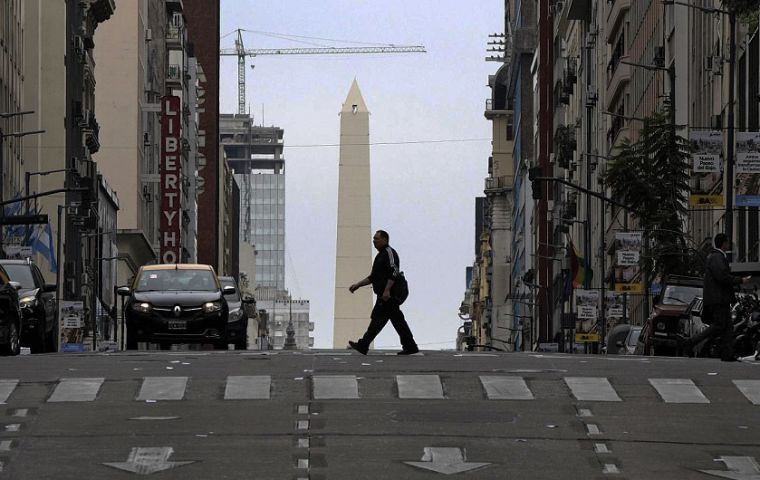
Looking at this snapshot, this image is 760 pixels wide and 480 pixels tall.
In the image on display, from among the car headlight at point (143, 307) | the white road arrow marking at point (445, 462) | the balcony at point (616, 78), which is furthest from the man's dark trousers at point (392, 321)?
the balcony at point (616, 78)

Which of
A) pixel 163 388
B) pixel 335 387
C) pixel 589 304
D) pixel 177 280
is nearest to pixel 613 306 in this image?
pixel 589 304

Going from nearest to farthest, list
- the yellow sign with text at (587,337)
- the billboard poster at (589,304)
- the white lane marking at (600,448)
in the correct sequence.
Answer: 1. the white lane marking at (600,448)
2. the billboard poster at (589,304)
3. the yellow sign with text at (587,337)

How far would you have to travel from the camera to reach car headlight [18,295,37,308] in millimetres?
38406

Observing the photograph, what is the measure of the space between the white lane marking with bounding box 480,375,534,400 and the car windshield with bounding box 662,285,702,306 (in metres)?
16.5

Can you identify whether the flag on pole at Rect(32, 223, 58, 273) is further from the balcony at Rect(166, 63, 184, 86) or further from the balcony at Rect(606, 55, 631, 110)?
the balcony at Rect(166, 63, 184, 86)

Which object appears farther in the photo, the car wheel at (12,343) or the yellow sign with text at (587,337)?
the yellow sign with text at (587,337)

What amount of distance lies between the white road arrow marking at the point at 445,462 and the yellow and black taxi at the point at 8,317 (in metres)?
15.1

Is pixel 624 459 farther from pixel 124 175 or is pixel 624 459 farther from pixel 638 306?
pixel 124 175

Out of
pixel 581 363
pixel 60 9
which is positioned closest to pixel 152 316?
pixel 581 363

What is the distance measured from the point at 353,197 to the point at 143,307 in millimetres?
125596

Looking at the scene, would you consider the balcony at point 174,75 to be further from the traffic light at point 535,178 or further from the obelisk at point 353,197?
the traffic light at point 535,178

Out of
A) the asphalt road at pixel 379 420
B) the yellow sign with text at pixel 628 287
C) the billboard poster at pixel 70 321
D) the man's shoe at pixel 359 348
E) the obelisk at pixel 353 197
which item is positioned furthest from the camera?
the obelisk at pixel 353 197

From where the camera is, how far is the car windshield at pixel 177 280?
42125mm

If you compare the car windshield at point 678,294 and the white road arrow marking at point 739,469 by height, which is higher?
the car windshield at point 678,294
